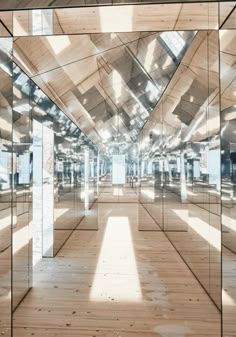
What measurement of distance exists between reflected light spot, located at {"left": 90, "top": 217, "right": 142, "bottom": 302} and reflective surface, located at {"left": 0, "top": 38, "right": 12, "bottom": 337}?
1.11m

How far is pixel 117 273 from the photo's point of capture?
4.52 meters

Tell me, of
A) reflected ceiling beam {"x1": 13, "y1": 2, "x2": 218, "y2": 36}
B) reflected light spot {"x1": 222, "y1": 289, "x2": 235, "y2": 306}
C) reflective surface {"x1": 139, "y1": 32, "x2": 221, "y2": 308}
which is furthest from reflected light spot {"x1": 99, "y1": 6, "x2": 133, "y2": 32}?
reflected light spot {"x1": 222, "y1": 289, "x2": 235, "y2": 306}

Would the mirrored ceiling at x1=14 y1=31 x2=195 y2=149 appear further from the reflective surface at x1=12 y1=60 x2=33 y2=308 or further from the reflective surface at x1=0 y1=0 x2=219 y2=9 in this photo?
the reflective surface at x1=0 y1=0 x2=219 y2=9

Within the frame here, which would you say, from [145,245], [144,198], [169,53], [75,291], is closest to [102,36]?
[169,53]

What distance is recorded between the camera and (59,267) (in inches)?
188

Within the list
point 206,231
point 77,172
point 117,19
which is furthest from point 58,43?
point 77,172

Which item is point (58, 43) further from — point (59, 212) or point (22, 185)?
point (59, 212)

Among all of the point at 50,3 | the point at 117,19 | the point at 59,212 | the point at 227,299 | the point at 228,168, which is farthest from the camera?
the point at 59,212

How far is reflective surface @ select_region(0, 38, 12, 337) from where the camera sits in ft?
8.93

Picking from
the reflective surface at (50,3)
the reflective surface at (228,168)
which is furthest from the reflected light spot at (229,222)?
the reflective surface at (50,3)

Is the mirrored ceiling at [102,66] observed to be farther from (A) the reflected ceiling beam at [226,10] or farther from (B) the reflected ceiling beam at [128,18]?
(A) the reflected ceiling beam at [226,10]

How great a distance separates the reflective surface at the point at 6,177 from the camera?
272 centimetres

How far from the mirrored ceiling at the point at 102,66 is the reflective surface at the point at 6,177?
1061 mm

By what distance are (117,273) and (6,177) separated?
2384mm
